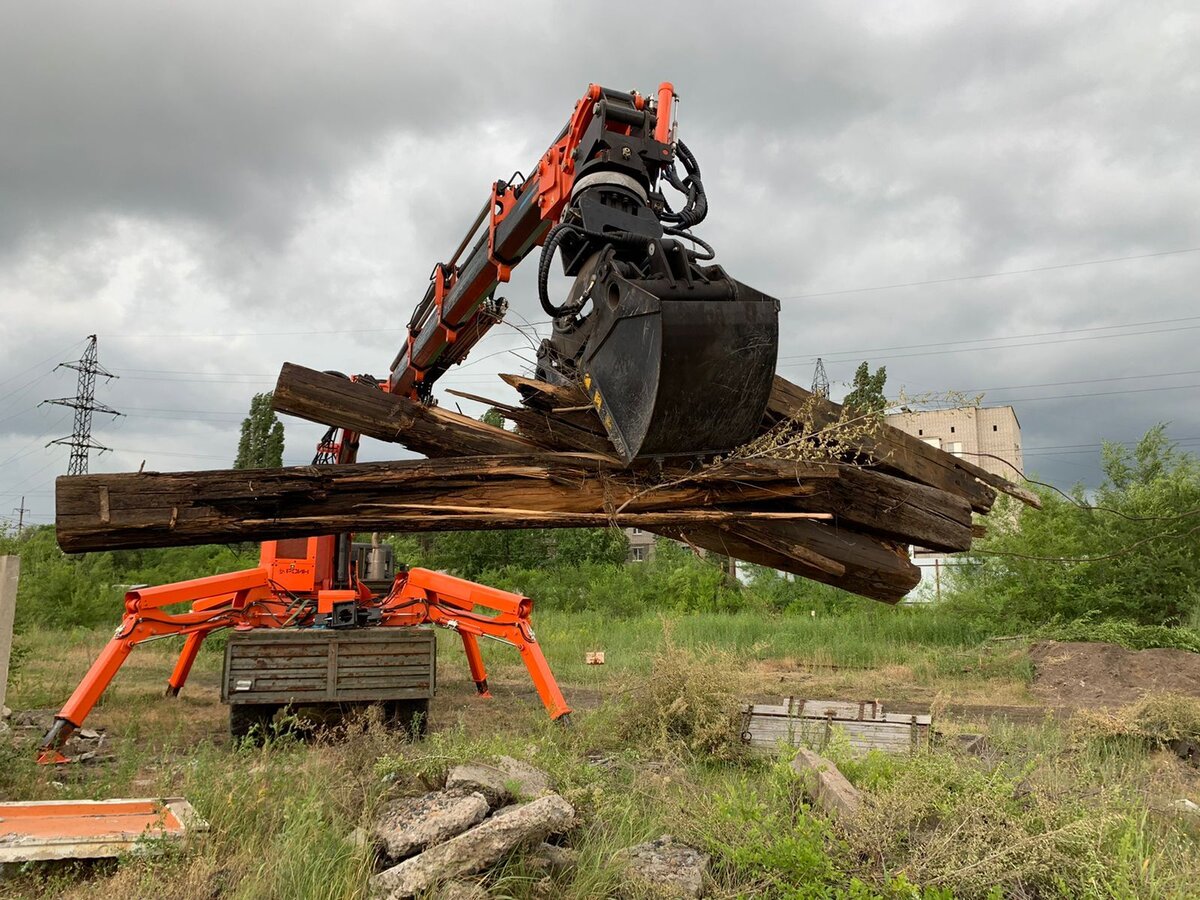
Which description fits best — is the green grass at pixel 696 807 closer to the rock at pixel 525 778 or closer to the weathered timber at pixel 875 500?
the rock at pixel 525 778

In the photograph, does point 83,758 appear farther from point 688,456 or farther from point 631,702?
point 688,456

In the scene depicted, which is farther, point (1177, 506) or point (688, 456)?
point (1177, 506)

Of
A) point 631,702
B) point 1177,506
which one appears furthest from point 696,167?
point 1177,506

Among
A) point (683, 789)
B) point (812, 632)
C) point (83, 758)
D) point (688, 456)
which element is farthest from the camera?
point (812, 632)

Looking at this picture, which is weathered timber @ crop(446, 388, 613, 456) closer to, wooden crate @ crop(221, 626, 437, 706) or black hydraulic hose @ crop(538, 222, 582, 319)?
black hydraulic hose @ crop(538, 222, 582, 319)

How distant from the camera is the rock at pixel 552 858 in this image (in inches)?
142

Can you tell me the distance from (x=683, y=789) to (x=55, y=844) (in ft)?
10.7

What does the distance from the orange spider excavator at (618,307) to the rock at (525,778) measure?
1.87 metres

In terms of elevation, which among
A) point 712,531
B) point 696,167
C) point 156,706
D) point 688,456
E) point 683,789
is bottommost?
point 156,706

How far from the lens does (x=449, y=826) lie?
371cm

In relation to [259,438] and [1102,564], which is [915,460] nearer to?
[1102,564]

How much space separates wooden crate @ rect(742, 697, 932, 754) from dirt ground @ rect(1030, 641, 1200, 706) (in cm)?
599

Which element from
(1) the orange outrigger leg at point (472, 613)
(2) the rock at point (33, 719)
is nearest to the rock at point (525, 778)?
(1) the orange outrigger leg at point (472, 613)

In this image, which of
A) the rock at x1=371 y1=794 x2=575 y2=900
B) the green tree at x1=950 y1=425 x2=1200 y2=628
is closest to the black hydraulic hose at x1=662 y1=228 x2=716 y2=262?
the rock at x1=371 y1=794 x2=575 y2=900
